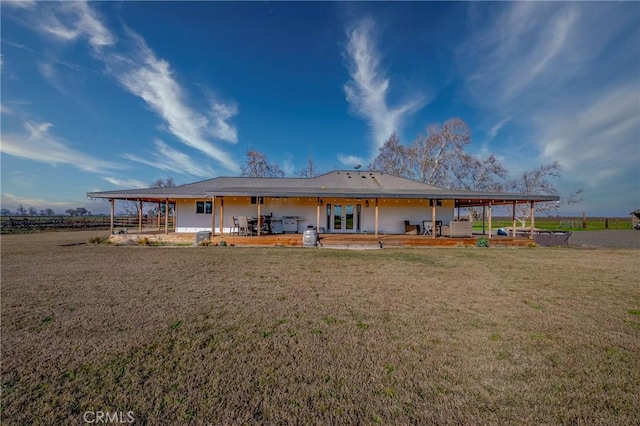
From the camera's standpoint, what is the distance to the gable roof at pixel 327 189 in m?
13.1

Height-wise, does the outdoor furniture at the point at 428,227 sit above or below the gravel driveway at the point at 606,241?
above

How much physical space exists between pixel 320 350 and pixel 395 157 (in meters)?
29.0

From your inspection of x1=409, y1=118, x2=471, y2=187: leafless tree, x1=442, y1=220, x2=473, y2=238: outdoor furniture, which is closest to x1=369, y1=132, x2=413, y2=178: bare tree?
x1=409, y1=118, x2=471, y2=187: leafless tree

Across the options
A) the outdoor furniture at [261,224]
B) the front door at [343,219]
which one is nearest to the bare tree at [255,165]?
the outdoor furniture at [261,224]

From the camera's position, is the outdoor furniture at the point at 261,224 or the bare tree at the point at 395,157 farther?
the bare tree at the point at 395,157

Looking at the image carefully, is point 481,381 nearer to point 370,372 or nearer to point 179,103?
point 370,372

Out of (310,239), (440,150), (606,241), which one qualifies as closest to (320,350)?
(310,239)

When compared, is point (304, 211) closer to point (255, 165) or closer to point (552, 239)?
point (552, 239)

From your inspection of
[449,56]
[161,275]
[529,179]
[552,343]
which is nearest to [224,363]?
[552,343]

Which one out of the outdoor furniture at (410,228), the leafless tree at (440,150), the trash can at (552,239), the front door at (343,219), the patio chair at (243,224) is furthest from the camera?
the leafless tree at (440,150)

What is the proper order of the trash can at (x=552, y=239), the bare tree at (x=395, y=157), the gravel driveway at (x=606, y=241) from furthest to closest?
the bare tree at (x=395, y=157)
the gravel driveway at (x=606, y=241)
the trash can at (x=552, y=239)

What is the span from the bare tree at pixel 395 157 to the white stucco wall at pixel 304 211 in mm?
13849

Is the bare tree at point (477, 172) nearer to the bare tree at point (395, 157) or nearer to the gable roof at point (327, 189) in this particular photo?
the bare tree at point (395, 157)

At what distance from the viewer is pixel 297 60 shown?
1764 centimetres
